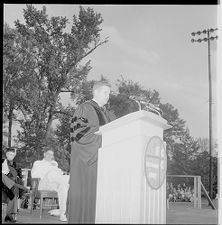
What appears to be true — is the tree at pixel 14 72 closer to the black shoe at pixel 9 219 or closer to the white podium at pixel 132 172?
the black shoe at pixel 9 219

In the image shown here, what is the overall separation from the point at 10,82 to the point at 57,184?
5.07 metres

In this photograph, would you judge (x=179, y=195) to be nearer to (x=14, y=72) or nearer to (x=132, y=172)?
(x=14, y=72)

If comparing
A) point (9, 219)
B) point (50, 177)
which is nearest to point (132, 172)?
point (9, 219)

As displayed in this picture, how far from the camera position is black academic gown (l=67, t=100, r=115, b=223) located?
2918 mm

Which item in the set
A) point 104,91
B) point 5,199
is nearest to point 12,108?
point 5,199

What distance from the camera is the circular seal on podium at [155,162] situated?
2.52m

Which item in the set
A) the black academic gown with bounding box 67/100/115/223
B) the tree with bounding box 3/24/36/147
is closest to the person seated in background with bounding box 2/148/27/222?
the black academic gown with bounding box 67/100/115/223

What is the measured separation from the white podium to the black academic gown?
264 millimetres

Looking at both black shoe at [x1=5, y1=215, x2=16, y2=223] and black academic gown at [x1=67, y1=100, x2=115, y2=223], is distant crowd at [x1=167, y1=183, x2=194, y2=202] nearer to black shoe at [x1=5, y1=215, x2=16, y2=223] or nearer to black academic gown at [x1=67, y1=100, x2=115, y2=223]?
black shoe at [x1=5, y1=215, x2=16, y2=223]

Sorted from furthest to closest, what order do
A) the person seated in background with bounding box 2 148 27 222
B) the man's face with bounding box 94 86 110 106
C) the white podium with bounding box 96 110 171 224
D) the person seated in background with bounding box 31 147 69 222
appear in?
the person seated in background with bounding box 31 147 69 222 < the person seated in background with bounding box 2 148 27 222 < the man's face with bounding box 94 86 110 106 < the white podium with bounding box 96 110 171 224

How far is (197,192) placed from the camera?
752 cm

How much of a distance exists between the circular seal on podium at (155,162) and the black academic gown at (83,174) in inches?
20.2

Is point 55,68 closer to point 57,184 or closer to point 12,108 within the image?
point 12,108

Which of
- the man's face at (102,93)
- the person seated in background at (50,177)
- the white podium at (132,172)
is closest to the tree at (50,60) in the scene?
the person seated in background at (50,177)
